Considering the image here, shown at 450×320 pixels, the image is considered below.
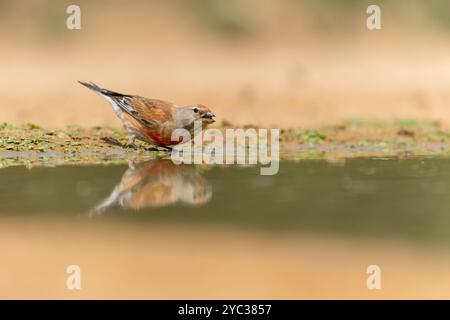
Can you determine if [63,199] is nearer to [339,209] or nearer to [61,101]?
[339,209]

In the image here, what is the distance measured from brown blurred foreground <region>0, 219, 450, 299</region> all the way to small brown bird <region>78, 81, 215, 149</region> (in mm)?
3516

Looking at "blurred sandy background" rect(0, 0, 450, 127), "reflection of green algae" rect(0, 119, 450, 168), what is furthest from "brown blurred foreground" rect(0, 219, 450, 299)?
"blurred sandy background" rect(0, 0, 450, 127)

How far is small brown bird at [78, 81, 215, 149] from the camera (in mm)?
11695

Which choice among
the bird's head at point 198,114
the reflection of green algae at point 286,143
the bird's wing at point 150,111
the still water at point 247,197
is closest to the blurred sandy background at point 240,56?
the reflection of green algae at point 286,143

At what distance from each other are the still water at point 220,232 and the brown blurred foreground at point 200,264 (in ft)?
0.04

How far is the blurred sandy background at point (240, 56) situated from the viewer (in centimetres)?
1853

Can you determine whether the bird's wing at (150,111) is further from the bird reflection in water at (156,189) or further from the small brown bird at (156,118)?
the bird reflection in water at (156,189)

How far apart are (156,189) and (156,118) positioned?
2.38 m

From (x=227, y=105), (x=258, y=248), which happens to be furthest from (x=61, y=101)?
(x=258, y=248)

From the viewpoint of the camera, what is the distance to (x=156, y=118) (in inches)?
460

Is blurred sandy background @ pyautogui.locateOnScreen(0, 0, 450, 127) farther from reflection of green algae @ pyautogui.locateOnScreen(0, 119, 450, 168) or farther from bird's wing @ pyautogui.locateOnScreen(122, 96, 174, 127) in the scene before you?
bird's wing @ pyautogui.locateOnScreen(122, 96, 174, 127)

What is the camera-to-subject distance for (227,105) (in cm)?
1784

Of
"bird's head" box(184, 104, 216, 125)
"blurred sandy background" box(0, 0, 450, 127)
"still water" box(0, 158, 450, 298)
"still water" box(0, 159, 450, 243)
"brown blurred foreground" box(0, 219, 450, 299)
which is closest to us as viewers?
"brown blurred foreground" box(0, 219, 450, 299)

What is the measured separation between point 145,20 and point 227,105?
5531mm
